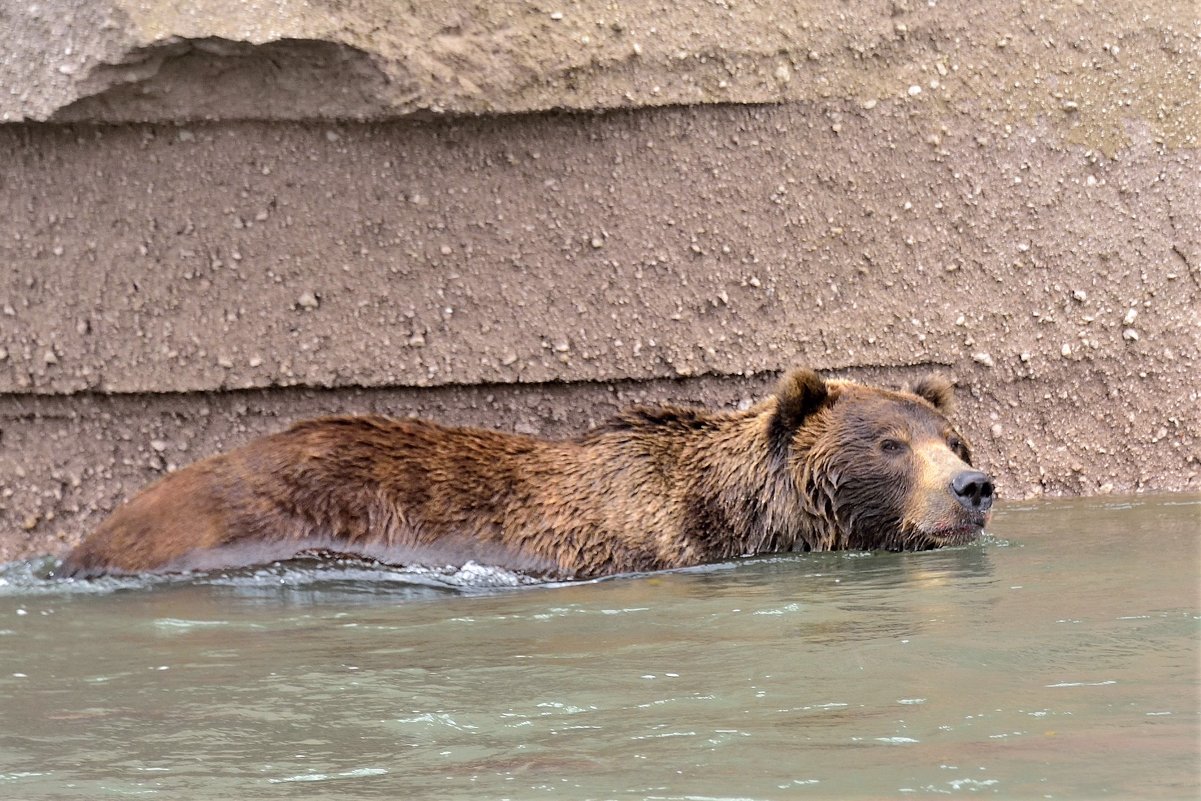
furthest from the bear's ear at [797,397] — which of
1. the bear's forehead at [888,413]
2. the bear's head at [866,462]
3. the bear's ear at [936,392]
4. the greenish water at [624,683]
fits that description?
the greenish water at [624,683]

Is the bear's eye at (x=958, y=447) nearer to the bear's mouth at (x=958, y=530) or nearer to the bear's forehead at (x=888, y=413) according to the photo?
the bear's forehead at (x=888, y=413)

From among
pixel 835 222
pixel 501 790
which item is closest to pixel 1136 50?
pixel 835 222

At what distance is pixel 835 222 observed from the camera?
24.8ft

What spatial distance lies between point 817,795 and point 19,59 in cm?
519

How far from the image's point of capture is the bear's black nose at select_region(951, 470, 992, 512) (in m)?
6.41

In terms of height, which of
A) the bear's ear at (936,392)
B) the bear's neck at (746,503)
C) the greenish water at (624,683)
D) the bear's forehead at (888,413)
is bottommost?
the greenish water at (624,683)

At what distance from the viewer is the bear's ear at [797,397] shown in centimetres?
671

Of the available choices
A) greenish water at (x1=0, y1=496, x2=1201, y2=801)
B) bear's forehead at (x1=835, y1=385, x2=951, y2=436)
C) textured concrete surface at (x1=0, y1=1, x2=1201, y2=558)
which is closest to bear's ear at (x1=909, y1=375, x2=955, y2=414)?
bear's forehead at (x1=835, y1=385, x2=951, y2=436)

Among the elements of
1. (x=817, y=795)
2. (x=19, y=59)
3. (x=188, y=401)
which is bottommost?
(x=817, y=795)

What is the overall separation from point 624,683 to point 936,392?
3.48 meters

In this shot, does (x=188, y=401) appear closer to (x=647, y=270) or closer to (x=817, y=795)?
(x=647, y=270)

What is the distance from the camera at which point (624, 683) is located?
4062 mm

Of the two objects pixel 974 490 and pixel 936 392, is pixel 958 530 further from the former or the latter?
pixel 936 392

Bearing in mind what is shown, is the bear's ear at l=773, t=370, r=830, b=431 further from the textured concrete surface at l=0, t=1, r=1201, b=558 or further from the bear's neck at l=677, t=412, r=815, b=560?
the textured concrete surface at l=0, t=1, r=1201, b=558
